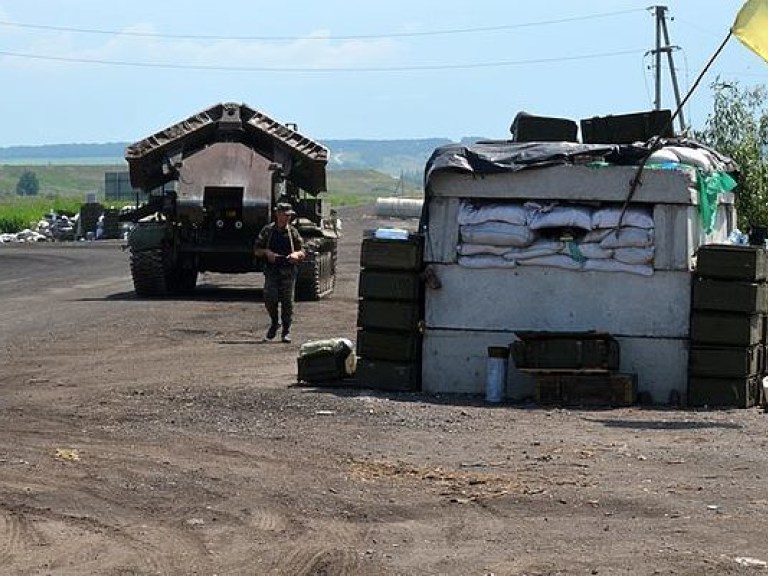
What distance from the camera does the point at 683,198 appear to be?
50.4 feet

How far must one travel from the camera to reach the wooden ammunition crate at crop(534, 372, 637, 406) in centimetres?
1514

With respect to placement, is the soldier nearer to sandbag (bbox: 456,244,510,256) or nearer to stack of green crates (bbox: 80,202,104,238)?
sandbag (bbox: 456,244,510,256)

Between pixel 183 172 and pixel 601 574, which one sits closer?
pixel 601 574

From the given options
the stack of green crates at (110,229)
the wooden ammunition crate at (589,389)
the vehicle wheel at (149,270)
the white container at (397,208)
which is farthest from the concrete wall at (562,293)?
the white container at (397,208)

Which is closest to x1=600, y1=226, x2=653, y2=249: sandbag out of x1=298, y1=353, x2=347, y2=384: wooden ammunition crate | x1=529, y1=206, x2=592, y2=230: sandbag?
x1=529, y1=206, x2=592, y2=230: sandbag

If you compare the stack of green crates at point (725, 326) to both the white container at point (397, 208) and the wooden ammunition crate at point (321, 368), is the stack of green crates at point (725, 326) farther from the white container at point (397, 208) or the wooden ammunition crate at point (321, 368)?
the white container at point (397, 208)

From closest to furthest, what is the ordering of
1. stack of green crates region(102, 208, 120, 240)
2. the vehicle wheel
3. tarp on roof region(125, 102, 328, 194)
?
the vehicle wheel < tarp on roof region(125, 102, 328, 194) < stack of green crates region(102, 208, 120, 240)

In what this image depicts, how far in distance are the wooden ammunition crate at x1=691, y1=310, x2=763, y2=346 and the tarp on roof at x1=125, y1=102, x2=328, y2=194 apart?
15.7 metres

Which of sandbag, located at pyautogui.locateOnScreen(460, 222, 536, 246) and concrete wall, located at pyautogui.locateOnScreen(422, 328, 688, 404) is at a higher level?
sandbag, located at pyautogui.locateOnScreen(460, 222, 536, 246)

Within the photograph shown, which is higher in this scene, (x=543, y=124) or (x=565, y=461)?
(x=543, y=124)

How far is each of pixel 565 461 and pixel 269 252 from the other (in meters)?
9.12

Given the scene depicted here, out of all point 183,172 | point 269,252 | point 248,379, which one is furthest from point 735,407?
point 183,172

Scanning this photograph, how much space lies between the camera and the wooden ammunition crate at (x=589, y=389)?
15.1 metres

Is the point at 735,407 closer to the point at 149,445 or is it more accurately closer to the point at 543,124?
the point at 543,124
